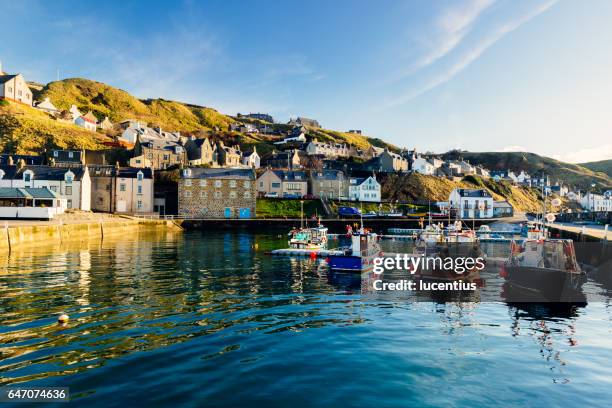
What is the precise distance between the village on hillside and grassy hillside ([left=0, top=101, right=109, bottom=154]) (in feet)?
Result: 14.0

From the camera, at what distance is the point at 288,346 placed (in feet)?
46.3

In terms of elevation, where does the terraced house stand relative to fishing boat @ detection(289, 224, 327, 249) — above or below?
above

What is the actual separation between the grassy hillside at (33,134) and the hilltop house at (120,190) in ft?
131

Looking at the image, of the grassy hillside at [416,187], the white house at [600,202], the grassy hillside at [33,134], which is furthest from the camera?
the white house at [600,202]

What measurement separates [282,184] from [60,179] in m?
53.1

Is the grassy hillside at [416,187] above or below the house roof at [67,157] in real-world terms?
below

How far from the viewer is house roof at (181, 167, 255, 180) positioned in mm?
86562

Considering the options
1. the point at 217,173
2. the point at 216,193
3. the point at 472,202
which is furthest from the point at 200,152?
the point at 472,202

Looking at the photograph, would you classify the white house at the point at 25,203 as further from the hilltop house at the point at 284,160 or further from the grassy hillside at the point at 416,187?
the grassy hillside at the point at 416,187

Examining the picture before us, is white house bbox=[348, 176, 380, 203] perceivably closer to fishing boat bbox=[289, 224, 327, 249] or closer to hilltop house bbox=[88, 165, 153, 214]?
hilltop house bbox=[88, 165, 153, 214]

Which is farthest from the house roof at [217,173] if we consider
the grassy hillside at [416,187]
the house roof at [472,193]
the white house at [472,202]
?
the house roof at [472,193]

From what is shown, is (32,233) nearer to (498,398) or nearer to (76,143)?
(498,398)

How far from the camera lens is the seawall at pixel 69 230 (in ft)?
130

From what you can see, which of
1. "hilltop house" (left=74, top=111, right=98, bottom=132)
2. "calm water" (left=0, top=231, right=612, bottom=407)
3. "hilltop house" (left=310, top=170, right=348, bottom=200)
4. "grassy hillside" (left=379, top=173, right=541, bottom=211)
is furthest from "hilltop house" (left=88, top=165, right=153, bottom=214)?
"grassy hillside" (left=379, top=173, right=541, bottom=211)
